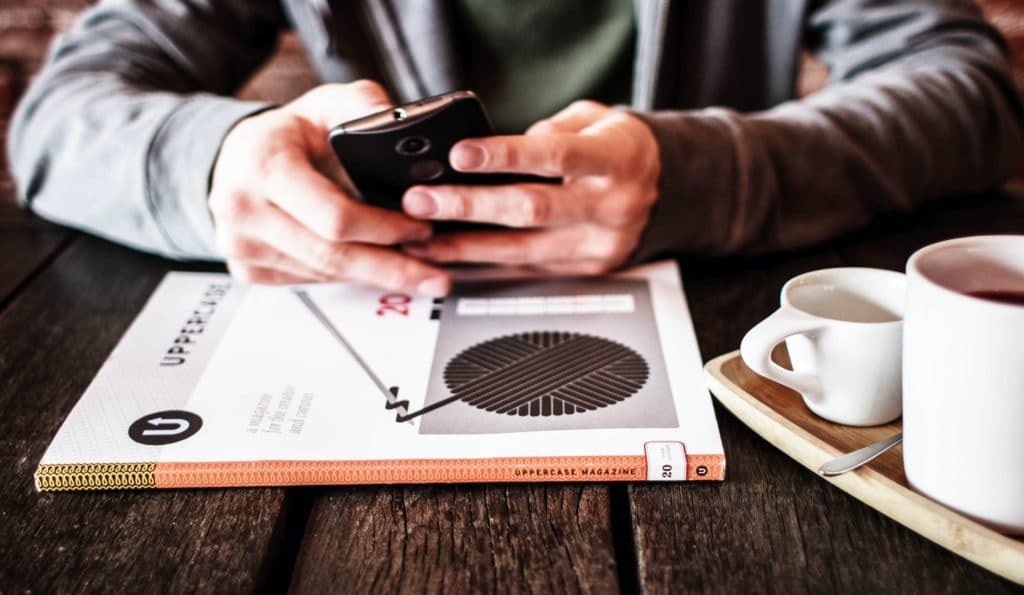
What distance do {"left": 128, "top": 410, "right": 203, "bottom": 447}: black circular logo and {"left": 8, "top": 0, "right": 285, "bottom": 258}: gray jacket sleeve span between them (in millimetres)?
237

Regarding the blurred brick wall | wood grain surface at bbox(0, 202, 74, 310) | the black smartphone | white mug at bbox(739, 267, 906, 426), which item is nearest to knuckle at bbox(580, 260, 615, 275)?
the black smartphone

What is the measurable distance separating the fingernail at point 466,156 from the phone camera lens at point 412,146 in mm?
21

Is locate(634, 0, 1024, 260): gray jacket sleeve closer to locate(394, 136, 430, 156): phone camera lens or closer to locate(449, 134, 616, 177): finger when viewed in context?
locate(449, 134, 616, 177): finger

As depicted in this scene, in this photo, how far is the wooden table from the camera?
1.31ft

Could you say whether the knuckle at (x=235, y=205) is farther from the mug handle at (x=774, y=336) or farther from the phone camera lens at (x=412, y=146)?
the mug handle at (x=774, y=336)

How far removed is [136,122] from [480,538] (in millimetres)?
536

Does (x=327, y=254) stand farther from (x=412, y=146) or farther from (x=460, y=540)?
(x=460, y=540)

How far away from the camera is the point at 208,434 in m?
0.49

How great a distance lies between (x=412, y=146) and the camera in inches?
22.8

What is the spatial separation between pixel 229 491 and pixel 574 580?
209 mm

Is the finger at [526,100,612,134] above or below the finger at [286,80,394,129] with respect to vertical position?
below

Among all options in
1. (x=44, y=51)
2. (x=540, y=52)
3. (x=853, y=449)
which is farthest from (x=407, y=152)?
(x=44, y=51)

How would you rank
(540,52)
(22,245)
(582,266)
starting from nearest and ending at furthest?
(582,266), (22,245), (540,52)

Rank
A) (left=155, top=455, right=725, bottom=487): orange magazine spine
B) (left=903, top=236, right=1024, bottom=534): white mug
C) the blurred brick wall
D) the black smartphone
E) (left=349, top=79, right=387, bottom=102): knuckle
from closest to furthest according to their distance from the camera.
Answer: (left=903, top=236, right=1024, bottom=534): white mug < (left=155, top=455, right=725, bottom=487): orange magazine spine < the black smartphone < (left=349, top=79, right=387, bottom=102): knuckle < the blurred brick wall
